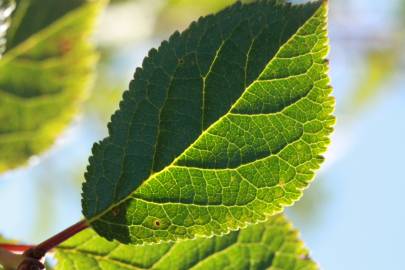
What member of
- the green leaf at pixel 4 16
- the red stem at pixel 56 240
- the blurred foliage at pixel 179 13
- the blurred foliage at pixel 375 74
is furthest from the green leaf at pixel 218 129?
the blurred foliage at pixel 375 74

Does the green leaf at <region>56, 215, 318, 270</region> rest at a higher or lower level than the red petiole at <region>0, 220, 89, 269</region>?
lower

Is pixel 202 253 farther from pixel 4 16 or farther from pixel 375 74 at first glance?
→ pixel 375 74

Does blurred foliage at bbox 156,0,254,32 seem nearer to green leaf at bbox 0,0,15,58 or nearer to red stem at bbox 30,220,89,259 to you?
green leaf at bbox 0,0,15,58

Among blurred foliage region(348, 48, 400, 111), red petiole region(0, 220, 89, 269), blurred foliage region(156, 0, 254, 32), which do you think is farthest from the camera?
blurred foliage region(348, 48, 400, 111)

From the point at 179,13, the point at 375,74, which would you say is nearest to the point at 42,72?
the point at 179,13

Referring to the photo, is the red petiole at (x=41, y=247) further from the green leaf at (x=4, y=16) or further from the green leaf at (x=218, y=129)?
the green leaf at (x=4, y=16)

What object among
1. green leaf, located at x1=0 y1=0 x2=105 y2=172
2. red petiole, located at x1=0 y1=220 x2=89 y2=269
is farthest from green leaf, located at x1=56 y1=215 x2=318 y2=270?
green leaf, located at x1=0 y1=0 x2=105 y2=172
